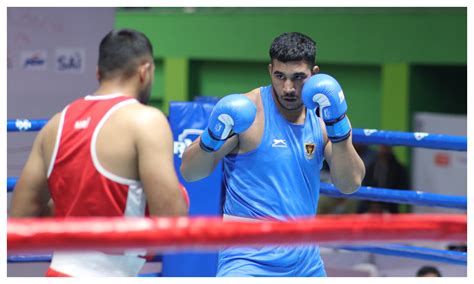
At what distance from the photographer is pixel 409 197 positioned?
3.75 metres

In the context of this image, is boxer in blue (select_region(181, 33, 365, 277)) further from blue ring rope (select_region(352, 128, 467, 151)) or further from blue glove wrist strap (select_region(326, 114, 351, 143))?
blue ring rope (select_region(352, 128, 467, 151))

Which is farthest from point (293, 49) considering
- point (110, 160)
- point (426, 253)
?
point (426, 253)

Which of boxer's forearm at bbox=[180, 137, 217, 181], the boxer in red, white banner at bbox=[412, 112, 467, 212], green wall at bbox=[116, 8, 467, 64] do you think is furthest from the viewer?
green wall at bbox=[116, 8, 467, 64]

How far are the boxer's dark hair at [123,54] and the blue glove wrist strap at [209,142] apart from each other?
57 centimetres

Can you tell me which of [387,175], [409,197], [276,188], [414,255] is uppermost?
[276,188]

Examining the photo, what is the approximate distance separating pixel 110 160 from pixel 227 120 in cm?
66

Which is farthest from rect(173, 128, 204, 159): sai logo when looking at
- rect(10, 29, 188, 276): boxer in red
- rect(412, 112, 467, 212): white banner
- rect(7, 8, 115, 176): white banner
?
rect(412, 112, 467, 212): white banner

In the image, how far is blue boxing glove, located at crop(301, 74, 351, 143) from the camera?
285cm

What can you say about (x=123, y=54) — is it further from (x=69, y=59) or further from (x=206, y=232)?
(x=69, y=59)

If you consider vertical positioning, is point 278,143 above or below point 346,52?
below

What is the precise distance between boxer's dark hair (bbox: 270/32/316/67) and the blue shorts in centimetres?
62

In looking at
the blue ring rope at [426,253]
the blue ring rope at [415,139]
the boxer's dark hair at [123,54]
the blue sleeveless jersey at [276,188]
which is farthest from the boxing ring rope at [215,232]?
the blue ring rope at [426,253]

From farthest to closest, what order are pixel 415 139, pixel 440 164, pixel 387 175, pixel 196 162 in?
pixel 440 164 < pixel 387 175 < pixel 415 139 < pixel 196 162

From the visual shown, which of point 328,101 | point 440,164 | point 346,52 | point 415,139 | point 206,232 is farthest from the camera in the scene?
point 346,52
